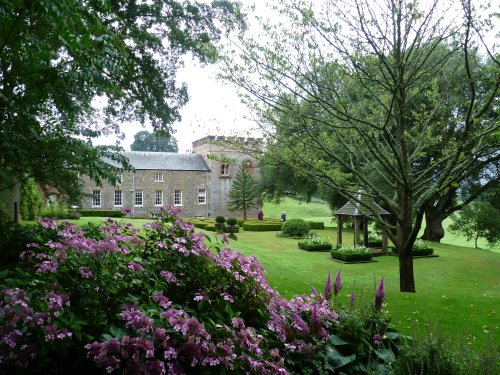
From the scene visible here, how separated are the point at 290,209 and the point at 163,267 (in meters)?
52.4

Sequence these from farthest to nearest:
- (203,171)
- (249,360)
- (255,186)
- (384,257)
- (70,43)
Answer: (203,171) → (255,186) → (384,257) → (70,43) → (249,360)

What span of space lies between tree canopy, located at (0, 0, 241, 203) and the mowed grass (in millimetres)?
3702

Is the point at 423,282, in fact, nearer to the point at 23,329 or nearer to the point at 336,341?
the point at 336,341

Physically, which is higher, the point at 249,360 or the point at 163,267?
the point at 163,267

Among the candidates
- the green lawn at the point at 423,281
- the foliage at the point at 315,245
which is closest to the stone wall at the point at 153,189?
the green lawn at the point at 423,281

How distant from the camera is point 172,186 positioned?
129 feet

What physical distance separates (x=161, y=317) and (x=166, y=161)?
3845 centimetres

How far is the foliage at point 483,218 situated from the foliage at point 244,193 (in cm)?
1734

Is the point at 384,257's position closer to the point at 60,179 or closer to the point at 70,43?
the point at 60,179

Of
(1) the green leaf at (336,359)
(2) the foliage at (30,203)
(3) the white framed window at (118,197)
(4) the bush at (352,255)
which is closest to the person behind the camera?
(1) the green leaf at (336,359)

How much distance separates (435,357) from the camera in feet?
9.33

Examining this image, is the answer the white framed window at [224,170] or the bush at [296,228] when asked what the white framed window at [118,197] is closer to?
the white framed window at [224,170]

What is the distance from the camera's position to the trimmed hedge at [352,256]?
16547mm

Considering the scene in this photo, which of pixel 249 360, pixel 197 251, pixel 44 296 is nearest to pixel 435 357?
pixel 249 360
